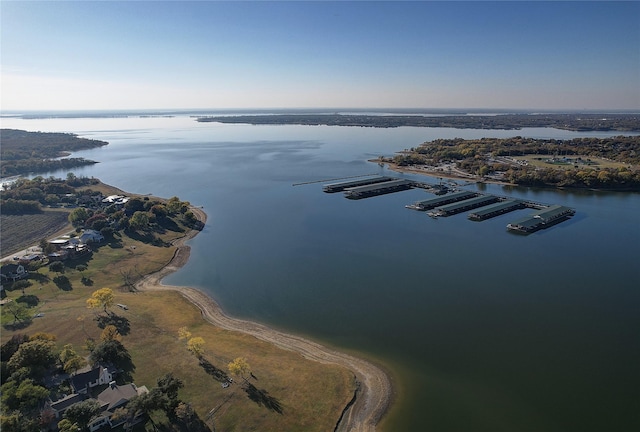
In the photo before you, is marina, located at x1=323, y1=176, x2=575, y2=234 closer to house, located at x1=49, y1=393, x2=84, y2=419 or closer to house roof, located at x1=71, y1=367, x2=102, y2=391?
house roof, located at x1=71, y1=367, x2=102, y2=391

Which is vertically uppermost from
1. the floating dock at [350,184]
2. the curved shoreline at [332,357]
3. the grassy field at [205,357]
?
the floating dock at [350,184]

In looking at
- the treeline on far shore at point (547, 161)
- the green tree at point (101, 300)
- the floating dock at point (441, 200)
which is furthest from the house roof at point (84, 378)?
the treeline on far shore at point (547, 161)

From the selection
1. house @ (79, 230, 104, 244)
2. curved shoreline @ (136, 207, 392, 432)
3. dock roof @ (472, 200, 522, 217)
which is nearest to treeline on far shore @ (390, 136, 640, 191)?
dock roof @ (472, 200, 522, 217)

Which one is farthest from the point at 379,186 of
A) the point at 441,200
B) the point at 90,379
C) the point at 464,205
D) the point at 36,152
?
the point at 36,152

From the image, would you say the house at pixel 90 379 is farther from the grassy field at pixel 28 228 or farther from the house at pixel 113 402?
the grassy field at pixel 28 228

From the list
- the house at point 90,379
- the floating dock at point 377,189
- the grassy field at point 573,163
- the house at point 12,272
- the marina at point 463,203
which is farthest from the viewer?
the grassy field at point 573,163

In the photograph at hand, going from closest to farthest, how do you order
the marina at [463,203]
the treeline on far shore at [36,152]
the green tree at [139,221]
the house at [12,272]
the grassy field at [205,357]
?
the grassy field at [205,357] → the house at [12,272] → the green tree at [139,221] → the marina at [463,203] → the treeline on far shore at [36,152]

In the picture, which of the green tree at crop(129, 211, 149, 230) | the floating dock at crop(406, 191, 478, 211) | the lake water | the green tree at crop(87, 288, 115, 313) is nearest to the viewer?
the lake water

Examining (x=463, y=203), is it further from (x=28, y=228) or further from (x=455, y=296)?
(x=28, y=228)
